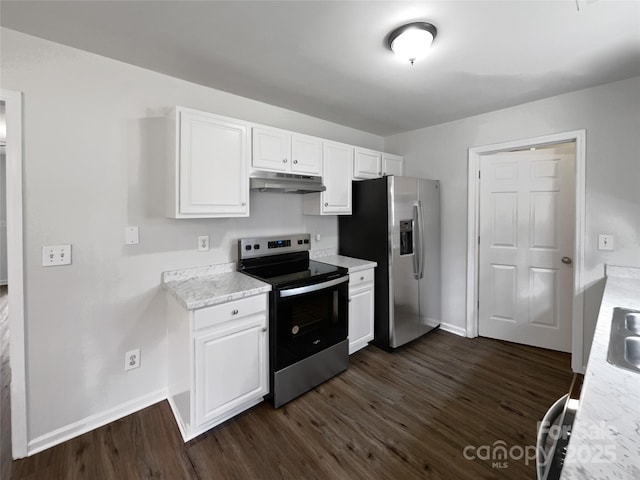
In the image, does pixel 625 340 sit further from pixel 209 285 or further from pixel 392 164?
pixel 392 164

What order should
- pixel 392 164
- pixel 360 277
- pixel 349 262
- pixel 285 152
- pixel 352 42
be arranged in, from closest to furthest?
pixel 352 42 < pixel 285 152 < pixel 360 277 < pixel 349 262 < pixel 392 164

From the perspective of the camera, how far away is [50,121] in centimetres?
173

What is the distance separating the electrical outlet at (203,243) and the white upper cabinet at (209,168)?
322mm

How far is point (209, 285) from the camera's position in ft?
6.73

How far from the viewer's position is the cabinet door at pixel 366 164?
Result: 3.02 metres

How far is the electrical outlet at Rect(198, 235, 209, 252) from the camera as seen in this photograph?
2.31 meters

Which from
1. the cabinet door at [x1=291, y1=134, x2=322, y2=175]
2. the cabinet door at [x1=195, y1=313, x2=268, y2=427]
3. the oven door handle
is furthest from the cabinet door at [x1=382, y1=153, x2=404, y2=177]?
the cabinet door at [x1=195, y1=313, x2=268, y2=427]

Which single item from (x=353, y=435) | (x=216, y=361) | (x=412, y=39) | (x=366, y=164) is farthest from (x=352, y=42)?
(x=353, y=435)

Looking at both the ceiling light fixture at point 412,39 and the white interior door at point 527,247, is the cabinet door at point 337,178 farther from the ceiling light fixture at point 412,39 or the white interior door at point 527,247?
the white interior door at point 527,247

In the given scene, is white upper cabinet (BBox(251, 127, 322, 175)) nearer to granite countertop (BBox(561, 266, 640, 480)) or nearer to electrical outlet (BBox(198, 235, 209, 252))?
electrical outlet (BBox(198, 235, 209, 252))

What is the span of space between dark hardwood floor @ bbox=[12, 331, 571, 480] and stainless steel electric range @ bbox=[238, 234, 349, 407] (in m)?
0.15

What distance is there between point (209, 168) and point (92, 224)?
0.83m

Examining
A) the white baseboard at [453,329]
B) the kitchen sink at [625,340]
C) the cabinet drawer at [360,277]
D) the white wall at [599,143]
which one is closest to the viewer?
the kitchen sink at [625,340]

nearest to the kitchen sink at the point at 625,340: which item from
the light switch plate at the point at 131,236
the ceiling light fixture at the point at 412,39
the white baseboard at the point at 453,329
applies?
the ceiling light fixture at the point at 412,39
